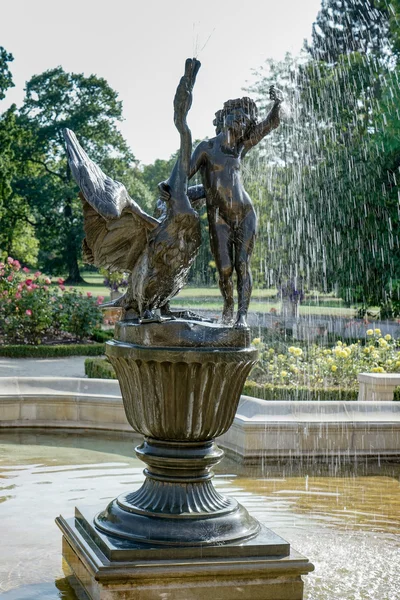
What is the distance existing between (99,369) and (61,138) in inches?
1119

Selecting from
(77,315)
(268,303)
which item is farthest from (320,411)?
(268,303)

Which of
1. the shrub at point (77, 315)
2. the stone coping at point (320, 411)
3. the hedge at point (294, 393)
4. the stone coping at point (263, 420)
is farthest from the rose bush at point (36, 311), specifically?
the stone coping at point (320, 411)

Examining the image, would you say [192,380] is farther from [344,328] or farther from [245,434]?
[344,328]

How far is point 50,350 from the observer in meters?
17.4

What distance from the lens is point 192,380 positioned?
4348 mm

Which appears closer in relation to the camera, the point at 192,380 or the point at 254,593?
the point at 254,593

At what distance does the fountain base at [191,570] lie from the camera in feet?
12.9

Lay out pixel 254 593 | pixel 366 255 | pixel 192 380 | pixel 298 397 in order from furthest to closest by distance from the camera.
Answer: pixel 366 255 → pixel 298 397 → pixel 192 380 → pixel 254 593

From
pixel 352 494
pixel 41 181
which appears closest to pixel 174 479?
pixel 352 494

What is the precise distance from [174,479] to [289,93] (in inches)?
939

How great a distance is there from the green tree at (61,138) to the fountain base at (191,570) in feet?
118

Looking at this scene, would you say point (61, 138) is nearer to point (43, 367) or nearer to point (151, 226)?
point (43, 367)

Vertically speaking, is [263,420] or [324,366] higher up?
[324,366]

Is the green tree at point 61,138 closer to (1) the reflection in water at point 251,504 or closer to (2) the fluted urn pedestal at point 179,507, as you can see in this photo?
(1) the reflection in water at point 251,504
